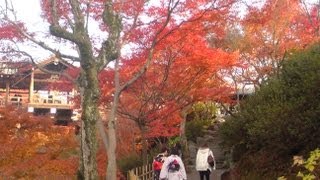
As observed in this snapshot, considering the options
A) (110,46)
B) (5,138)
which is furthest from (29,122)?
(110,46)

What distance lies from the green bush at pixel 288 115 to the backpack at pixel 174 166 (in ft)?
6.16

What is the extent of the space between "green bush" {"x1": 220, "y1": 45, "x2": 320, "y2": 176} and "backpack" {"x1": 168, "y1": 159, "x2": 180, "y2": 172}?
1.88 meters

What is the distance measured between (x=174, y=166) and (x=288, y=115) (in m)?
2.63

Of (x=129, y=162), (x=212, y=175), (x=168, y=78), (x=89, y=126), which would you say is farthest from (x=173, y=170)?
(x=129, y=162)

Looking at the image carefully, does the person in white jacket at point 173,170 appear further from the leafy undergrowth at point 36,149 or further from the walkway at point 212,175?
the walkway at point 212,175

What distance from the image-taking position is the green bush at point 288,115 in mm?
8545

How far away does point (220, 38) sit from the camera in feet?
58.7

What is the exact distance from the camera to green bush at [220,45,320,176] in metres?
8.55

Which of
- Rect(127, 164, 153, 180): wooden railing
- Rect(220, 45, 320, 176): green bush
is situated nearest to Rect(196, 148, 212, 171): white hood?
Rect(220, 45, 320, 176): green bush

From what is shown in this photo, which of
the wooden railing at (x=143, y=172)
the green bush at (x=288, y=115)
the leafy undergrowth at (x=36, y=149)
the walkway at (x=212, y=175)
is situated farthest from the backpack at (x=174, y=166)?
the walkway at (x=212, y=175)

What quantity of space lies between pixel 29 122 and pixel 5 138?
979 mm

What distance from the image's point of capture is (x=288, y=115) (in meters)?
8.89

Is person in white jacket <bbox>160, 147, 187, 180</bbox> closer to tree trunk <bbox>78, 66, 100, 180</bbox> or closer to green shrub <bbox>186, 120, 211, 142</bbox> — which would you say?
tree trunk <bbox>78, 66, 100, 180</bbox>

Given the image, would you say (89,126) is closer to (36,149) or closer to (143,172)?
(143,172)
